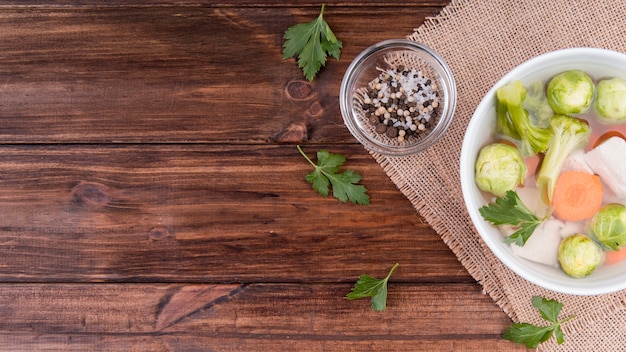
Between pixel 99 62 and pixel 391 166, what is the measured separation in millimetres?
737

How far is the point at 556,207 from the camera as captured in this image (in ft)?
4.31

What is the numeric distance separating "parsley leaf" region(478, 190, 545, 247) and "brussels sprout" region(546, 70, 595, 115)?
212 millimetres

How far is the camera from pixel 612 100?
1.26 m

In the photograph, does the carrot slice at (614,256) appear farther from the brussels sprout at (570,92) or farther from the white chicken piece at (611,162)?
the brussels sprout at (570,92)

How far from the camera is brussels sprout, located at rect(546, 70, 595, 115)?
49.3 inches

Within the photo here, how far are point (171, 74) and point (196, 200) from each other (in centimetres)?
31

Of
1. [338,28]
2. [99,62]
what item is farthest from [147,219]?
[338,28]

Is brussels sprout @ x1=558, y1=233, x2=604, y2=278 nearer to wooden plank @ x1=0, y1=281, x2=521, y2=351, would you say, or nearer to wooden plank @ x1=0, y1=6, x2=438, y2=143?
wooden plank @ x1=0, y1=281, x2=521, y2=351

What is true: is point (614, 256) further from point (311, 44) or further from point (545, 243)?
point (311, 44)

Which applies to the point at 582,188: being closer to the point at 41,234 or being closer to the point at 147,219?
the point at 147,219

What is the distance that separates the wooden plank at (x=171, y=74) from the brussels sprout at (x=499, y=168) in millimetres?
350

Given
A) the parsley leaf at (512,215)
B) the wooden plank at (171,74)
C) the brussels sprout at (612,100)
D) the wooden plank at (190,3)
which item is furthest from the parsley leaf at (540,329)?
the wooden plank at (190,3)

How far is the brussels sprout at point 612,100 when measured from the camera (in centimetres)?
125

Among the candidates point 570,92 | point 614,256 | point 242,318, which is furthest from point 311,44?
point 614,256
